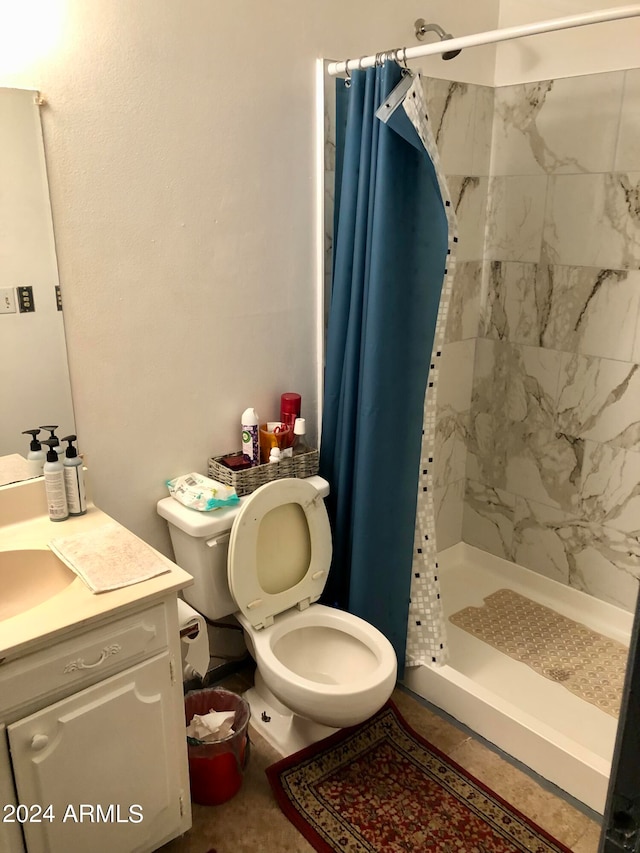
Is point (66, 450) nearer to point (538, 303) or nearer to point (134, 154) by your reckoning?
point (134, 154)

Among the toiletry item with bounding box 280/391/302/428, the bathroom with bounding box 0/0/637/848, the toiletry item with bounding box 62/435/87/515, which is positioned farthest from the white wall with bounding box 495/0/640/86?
the toiletry item with bounding box 62/435/87/515

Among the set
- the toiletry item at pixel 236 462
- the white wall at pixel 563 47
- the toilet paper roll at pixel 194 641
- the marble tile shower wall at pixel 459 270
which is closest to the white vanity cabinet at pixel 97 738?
the toilet paper roll at pixel 194 641

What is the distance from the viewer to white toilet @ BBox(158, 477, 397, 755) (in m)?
1.83

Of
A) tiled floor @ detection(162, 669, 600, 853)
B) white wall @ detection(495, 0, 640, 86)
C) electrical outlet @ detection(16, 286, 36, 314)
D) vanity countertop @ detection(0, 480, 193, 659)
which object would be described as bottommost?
tiled floor @ detection(162, 669, 600, 853)

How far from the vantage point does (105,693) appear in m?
1.43

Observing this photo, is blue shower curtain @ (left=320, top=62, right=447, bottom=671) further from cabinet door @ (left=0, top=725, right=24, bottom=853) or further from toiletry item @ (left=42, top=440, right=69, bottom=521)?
cabinet door @ (left=0, top=725, right=24, bottom=853)

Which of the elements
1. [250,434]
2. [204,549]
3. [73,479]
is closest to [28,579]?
[73,479]

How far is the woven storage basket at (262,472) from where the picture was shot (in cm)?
204

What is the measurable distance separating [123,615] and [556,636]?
1.82 m

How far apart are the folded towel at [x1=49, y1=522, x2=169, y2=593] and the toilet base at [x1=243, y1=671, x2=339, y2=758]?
0.78 m

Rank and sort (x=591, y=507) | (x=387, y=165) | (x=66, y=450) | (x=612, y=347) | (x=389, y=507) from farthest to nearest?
(x=591, y=507) < (x=612, y=347) < (x=389, y=507) < (x=387, y=165) < (x=66, y=450)

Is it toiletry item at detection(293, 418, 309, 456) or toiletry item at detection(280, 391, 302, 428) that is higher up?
toiletry item at detection(280, 391, 302, 428)

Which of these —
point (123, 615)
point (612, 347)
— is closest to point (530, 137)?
point (612, 347)

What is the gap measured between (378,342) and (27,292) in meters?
0.97
